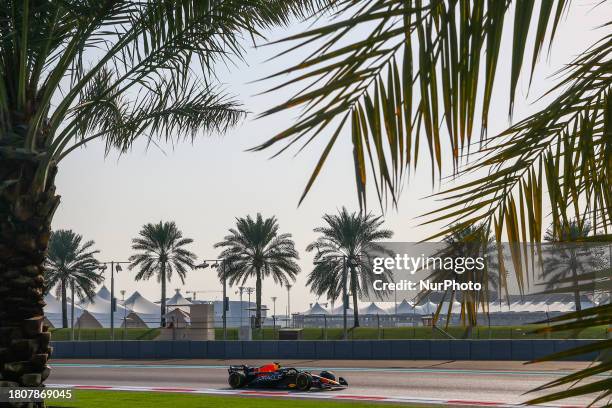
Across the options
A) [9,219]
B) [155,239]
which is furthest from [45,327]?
[155,239]

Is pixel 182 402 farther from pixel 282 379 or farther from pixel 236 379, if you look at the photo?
pixel 236 379

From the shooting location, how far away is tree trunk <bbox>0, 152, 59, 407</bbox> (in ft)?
29.7

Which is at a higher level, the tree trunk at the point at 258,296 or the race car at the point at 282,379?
the tree trunk at the point at 258,296

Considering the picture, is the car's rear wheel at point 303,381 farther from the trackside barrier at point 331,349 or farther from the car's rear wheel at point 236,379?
the trackside barrier at point 331,349

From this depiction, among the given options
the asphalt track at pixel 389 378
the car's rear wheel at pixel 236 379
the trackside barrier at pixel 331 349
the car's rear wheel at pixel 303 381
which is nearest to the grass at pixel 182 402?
the asphalt track at pixel 389 378

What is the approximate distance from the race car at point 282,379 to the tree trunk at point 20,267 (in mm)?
9775

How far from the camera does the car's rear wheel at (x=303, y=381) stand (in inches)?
720

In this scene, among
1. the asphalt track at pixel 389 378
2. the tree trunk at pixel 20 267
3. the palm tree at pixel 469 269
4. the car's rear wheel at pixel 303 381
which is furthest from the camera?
the car's rear wheel at pixel 303 381

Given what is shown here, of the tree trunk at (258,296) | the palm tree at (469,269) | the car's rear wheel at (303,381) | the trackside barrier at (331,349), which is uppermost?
the tree trunk at (258,296)

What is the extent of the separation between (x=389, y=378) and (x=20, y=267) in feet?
47.5

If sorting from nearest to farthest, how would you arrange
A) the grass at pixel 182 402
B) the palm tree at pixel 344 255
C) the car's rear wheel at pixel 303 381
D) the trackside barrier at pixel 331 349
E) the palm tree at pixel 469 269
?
the palm tree at pixel 469 269 < the grass at pixel 182 402 < the car's rear wheel at pixel 303 381 < the trackside barrier at pixel 331 349 < the palm tree at pixel 344 255

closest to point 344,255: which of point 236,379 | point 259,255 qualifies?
point 259,255

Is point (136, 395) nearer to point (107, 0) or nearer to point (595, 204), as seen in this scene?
point (107, 0)

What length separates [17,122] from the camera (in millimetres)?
9250
